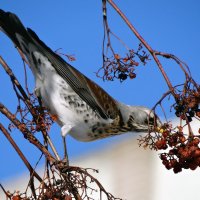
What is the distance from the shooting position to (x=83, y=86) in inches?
134

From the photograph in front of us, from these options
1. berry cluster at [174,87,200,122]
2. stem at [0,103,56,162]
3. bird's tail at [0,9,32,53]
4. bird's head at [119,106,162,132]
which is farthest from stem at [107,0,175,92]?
bird's head at [119,106,162,132]

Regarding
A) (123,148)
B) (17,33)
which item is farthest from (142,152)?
(17,33)

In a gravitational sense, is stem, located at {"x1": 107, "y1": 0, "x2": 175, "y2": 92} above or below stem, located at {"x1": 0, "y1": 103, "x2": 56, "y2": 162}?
above

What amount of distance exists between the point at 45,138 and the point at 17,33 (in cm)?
82

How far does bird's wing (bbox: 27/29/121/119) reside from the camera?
3.16 metres

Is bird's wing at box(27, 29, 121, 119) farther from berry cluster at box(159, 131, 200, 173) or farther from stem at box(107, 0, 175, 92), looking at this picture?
berry cluster at box(159, 131, 200, 173)

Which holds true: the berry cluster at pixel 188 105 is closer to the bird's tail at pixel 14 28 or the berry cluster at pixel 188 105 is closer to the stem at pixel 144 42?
the stem at pixel 144 42

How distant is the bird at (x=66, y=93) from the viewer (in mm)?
3064

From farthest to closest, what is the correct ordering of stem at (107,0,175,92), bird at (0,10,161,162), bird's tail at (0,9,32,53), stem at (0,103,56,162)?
bird at (0,10,161,162) → bird's tail at (0,9,32,53) → stem at (0,103,56,162) → stem at (107,0,175,92)

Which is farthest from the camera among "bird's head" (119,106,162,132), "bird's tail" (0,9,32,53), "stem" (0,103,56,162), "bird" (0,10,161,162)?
"bird's head" (119,106,162,132)

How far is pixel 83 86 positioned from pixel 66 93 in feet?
0.42

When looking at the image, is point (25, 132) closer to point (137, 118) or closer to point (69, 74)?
point (69, 74)

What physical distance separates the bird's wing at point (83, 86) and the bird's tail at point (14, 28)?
0.12ft

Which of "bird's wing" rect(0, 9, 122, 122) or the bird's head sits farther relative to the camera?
the bird's head
